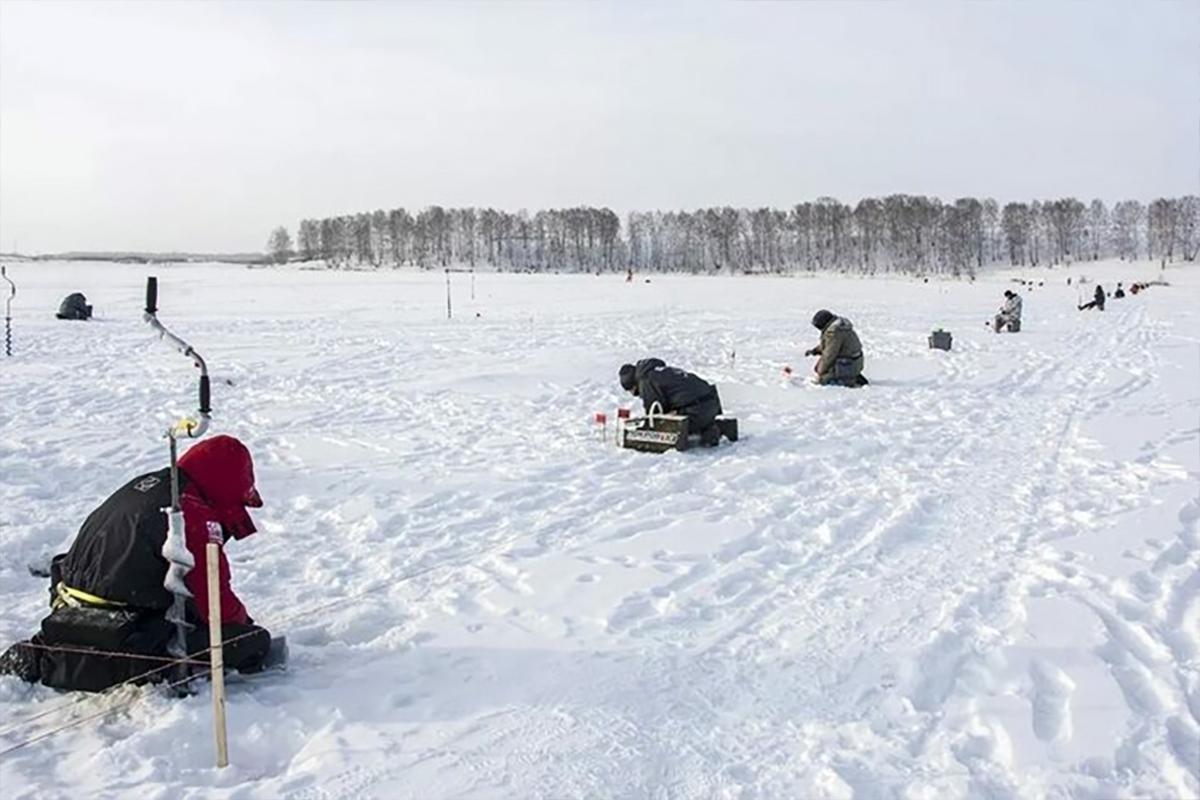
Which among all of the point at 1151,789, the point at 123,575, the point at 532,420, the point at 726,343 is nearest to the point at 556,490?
the point at 532,420

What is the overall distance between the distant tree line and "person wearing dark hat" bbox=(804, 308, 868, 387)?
105 meters

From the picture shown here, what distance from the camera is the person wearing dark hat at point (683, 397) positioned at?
11297 mm

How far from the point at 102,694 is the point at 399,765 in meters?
1.71

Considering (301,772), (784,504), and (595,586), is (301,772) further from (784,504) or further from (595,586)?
(784,504)

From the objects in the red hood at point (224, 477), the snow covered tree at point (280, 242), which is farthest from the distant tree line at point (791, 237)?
the red hood at point (224, 477)

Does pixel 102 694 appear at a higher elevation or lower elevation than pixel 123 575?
lower

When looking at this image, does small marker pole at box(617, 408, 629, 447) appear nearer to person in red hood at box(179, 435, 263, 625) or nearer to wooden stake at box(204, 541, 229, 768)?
person in red hood at box(179, 435, 263, 625)

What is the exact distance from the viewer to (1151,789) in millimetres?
4051

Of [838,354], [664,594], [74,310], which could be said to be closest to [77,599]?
[664,594]

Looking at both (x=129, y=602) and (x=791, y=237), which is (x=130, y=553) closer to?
(x=129, y=602)

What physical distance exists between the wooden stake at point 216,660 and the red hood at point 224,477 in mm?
762

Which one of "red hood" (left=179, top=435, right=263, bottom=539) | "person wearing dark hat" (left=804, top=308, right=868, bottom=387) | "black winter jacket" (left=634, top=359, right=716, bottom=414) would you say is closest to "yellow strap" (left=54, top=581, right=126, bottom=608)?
"red hood" (left=179, top=435, right=263, bottom=539)

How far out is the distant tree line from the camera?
122562 mm

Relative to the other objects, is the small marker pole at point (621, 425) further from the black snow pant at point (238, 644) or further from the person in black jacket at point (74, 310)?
the person in black jacket at point (74, 310)
